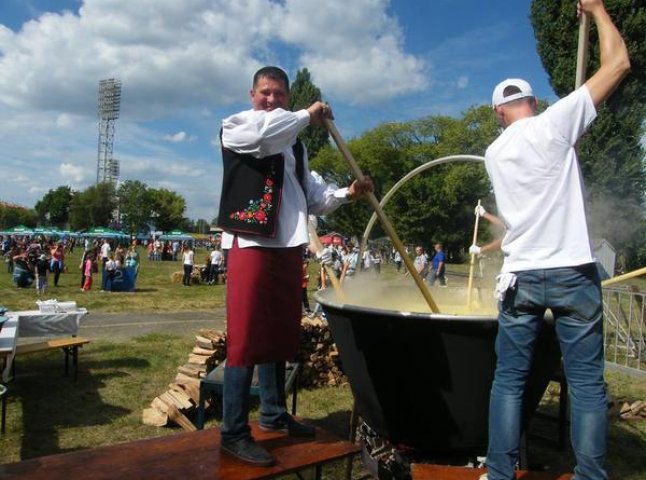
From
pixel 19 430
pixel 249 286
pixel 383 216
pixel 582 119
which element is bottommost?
pixel 19 430

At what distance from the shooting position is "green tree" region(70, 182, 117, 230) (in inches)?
2645

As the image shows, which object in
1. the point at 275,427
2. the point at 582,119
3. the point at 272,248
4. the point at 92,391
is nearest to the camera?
the point at 582,119

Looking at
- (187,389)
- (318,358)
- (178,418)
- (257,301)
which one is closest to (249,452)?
(257,301)

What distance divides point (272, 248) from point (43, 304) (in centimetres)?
485

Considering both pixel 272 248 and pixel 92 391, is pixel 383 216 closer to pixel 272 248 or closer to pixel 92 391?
pixel 272 248

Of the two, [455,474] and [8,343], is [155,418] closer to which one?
[8,343]

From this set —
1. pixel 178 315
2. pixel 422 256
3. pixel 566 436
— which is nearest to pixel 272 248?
pixel 566 436

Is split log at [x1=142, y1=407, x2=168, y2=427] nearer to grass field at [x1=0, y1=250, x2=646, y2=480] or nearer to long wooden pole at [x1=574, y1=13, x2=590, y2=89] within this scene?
grass field at [x1=0, y1=250, x2=646, y2=480]

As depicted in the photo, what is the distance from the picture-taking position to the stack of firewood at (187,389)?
457 cm

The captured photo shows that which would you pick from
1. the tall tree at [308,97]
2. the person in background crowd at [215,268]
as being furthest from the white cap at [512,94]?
the tall tree at [308,97]

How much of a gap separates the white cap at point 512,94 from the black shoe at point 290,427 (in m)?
1.81

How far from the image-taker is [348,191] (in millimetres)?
2881

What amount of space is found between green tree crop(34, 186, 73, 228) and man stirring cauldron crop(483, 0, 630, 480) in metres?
87.6

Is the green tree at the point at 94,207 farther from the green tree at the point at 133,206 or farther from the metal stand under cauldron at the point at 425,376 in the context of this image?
the metal stand under cauldron at the point at 425,376
